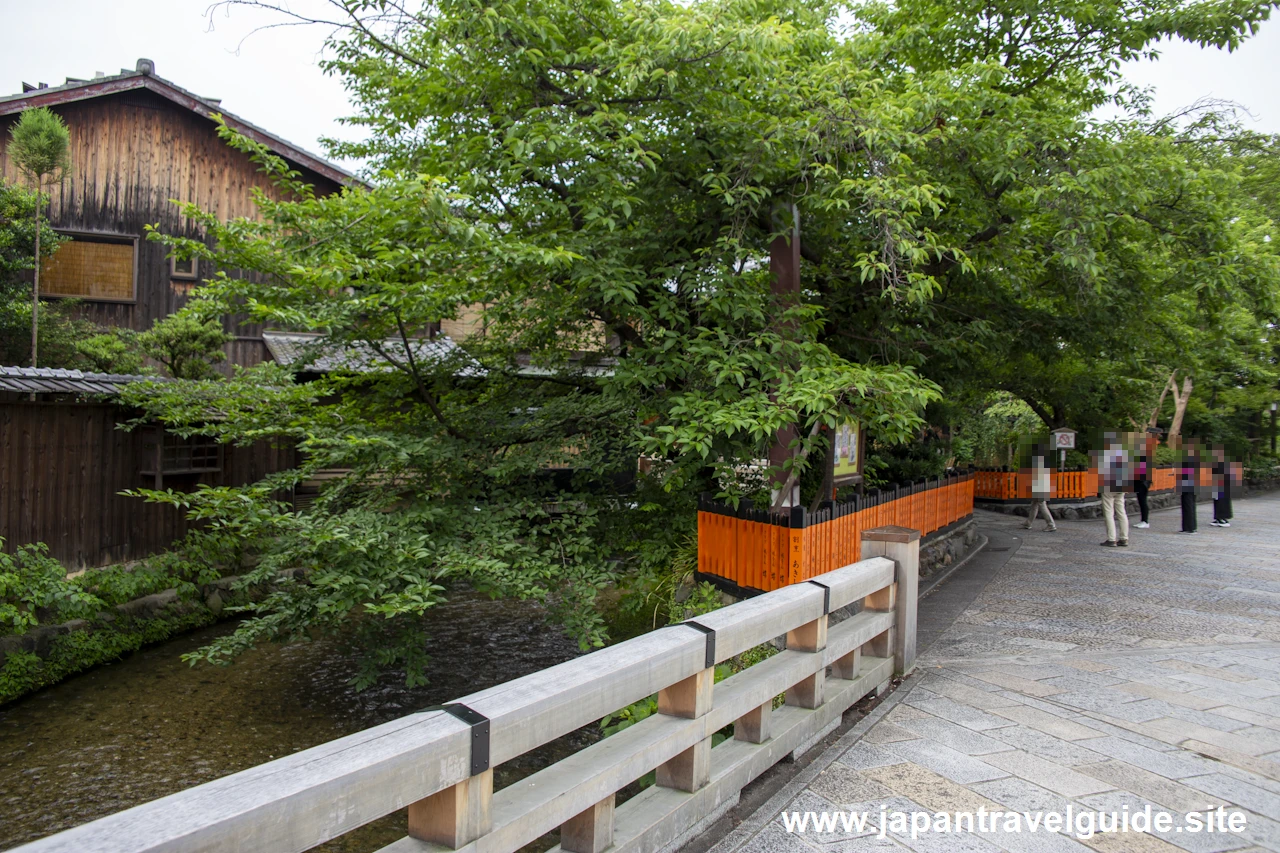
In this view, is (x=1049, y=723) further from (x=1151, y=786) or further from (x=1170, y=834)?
(x=1170, y=834)

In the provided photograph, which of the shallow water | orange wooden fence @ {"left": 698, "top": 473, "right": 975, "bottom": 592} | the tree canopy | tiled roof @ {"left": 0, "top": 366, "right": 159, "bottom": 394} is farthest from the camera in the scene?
tiled roof @ {"left": 0, "top": 366, "right": 159, "bottom": 394}

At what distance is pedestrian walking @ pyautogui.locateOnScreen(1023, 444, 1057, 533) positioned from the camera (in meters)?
15.4

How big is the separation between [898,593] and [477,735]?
398 centimetres

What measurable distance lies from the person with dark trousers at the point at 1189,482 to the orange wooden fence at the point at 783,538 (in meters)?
8.24

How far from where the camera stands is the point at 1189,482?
1497 cm

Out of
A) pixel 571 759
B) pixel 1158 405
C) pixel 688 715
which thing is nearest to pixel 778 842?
pixel 688 715

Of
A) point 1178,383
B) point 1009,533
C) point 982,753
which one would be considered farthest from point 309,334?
point 1178,383

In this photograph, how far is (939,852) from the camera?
3.35 m

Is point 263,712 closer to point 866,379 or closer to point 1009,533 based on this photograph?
point 866,379

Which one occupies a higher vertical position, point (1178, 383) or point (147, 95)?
point (147, 95)

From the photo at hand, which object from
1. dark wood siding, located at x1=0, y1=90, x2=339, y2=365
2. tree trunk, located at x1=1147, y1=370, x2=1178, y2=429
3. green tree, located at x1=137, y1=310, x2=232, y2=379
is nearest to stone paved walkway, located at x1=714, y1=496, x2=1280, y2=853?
green tree, located at x1=137, y1=310, x2=232, y2=379

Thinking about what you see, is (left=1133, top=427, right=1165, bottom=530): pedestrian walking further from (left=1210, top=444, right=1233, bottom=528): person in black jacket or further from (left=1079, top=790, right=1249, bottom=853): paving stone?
(left=1079, top=790, right=1249, bottom=853): paving stone

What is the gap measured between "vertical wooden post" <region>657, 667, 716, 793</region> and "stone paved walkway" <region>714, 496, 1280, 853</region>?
0.30m

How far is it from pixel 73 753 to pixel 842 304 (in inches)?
353
